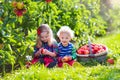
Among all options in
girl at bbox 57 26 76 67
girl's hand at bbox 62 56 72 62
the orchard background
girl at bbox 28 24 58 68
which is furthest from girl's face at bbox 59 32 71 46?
the orchard background

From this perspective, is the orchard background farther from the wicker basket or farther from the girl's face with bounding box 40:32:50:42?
the wicker basket

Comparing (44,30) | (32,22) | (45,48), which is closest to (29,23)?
(32,22)

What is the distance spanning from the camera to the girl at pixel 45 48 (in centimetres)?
757

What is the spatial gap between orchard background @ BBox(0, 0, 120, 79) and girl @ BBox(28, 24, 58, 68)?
0.45 ft

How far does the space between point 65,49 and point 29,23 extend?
2.45 feet

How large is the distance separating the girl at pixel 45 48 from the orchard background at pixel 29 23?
0.14m

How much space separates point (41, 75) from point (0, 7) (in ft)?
5.15

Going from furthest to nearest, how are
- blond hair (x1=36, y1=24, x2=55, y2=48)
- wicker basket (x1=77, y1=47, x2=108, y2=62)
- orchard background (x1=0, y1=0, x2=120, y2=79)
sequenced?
wicker basket (x1=77, y1=47, x2=108, y2=62) → blond hair (x1=36, y1=24, x2=55, y2=48) → orchard background (x1=0, y1=0, x2=120, y2=79)

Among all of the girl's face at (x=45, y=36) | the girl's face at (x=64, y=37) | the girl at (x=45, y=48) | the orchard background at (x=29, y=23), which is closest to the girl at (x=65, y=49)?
the girl's face at (x=64, y=37)

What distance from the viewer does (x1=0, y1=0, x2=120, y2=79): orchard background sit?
698 cm

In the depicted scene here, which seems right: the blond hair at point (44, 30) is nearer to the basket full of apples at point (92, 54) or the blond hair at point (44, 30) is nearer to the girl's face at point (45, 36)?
the girl's face at point (45, 36)

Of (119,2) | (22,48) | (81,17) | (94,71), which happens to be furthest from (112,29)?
(94,71)

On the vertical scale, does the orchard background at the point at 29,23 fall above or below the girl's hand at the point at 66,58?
above

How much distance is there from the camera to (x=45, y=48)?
25.3 ft
